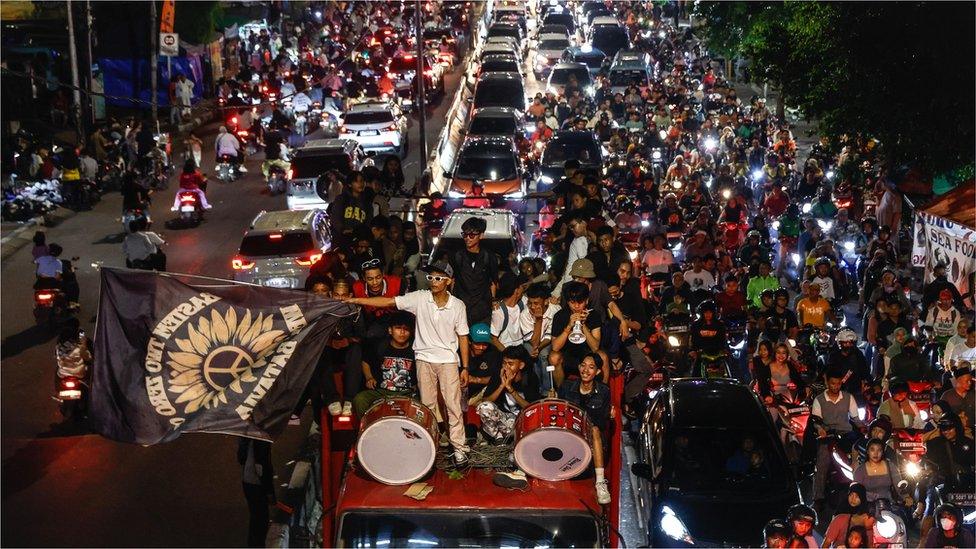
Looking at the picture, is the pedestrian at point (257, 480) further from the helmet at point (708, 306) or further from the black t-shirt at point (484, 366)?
the helmet at point (708, 306)

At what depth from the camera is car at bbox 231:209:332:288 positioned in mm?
19172

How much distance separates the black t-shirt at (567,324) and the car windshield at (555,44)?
140ft

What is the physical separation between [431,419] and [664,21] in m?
61.7

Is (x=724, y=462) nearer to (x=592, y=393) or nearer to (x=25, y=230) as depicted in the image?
(x=592, y=393)

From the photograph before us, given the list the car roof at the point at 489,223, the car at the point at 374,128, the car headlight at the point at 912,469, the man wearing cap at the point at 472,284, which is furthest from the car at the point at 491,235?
the car at the point at 374,128

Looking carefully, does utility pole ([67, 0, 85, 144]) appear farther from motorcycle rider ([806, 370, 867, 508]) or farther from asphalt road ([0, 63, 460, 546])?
motorcycle rider ([806, 370, 867, 508])

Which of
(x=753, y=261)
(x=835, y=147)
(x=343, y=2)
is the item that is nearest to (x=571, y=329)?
(x=753, y=261)

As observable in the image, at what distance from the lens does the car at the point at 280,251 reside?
19172mm

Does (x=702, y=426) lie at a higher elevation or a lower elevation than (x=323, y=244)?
higher

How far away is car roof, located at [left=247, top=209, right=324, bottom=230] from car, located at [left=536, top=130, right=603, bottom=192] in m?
7.91

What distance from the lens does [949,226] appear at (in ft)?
51.8

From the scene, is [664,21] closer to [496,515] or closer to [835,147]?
[835,147]

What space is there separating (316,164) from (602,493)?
63.8 feet

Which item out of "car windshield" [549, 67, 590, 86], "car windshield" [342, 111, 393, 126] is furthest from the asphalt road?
"car windshield" [549, 67, 590, 86]
